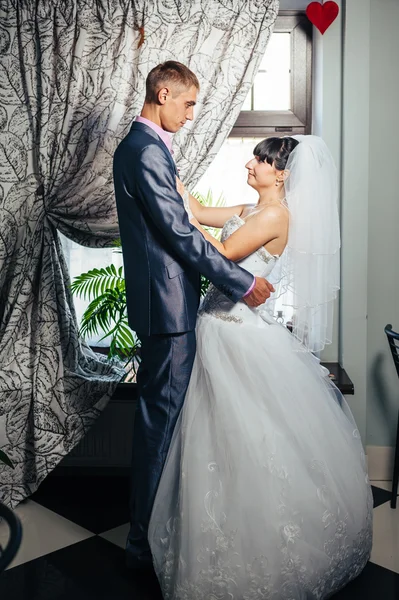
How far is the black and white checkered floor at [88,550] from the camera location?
90.6 inches

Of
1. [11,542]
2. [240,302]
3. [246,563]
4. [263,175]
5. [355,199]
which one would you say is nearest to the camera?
[11,542]

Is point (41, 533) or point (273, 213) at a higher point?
point (273, 213)

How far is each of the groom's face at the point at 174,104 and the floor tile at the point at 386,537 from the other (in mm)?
1820

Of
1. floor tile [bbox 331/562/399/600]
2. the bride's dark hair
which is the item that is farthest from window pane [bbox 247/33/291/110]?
floor tile [bbox 331/562/399/600]

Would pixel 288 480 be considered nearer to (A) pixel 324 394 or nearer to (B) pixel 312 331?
(A) pixel 324 394

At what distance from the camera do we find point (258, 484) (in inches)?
81.5

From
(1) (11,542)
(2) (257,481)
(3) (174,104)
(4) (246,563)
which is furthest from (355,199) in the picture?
(1) (11,542)

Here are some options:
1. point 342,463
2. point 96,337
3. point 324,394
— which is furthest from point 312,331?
point 96,337

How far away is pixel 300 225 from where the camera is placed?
2391 mm

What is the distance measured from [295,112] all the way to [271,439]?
1930 mm

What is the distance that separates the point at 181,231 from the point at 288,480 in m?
0.90

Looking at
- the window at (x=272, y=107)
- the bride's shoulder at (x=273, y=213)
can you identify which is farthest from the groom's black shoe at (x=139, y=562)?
the window at (x=272, y=107)

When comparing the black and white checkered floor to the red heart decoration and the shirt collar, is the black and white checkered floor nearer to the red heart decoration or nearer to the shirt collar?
the shirt collar

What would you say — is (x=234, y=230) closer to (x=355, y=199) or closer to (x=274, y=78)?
(x=355, y=199)
